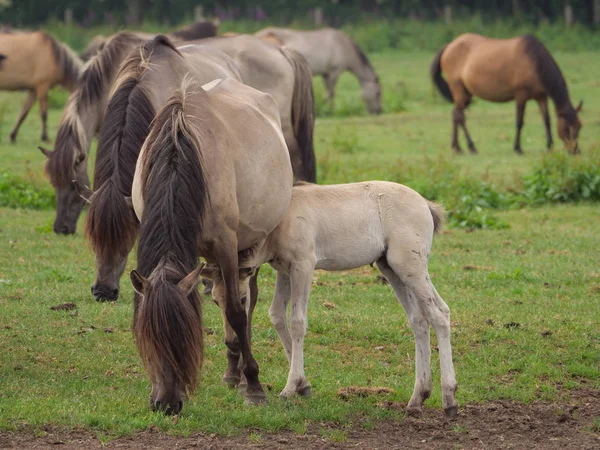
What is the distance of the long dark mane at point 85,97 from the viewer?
9.34 m

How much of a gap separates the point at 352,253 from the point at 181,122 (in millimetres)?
1327

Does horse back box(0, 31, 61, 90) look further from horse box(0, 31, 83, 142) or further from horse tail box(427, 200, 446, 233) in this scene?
horse tail box(427, 200, 446, 233)

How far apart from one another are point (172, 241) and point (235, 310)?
0.66 metres

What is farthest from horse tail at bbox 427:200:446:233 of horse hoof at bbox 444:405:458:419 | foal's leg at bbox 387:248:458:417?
horse hoof at bbox 444:405:458:419

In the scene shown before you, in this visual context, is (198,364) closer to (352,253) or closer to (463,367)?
(352,253)

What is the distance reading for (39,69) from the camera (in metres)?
17.4

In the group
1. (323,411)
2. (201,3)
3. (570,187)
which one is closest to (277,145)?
(323,411)

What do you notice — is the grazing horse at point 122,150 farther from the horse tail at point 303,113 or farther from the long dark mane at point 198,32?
the long dark mane at point 198,32

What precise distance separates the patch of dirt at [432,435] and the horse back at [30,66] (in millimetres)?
13411

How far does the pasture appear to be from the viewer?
529 cm

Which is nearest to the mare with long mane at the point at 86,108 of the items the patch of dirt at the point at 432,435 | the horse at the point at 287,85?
the horse at the point at 287,85

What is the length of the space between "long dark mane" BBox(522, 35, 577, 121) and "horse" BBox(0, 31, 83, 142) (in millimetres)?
8403

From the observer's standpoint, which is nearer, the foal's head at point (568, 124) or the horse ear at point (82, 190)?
the horse ear at point (82, 190)

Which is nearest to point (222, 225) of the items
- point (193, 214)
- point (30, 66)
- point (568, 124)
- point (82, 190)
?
point (193, 214)
